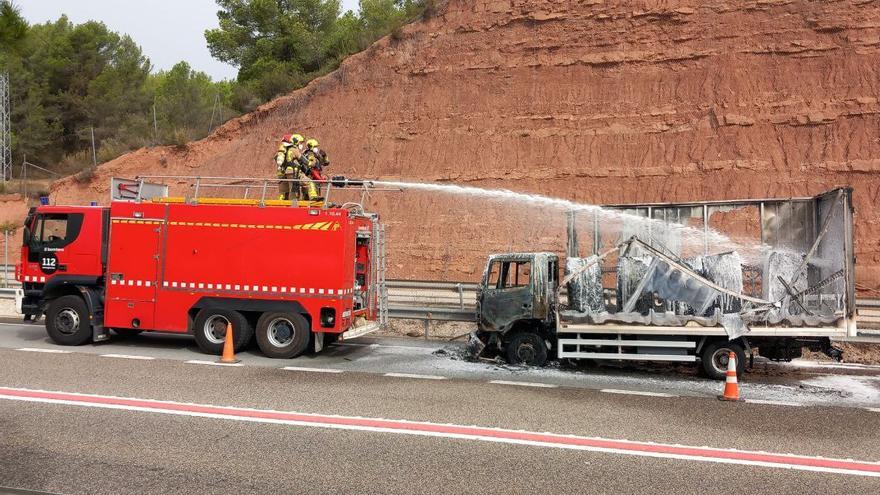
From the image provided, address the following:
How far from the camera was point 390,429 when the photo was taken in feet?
23.4

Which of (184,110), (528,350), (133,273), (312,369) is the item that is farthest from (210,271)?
(184,110)

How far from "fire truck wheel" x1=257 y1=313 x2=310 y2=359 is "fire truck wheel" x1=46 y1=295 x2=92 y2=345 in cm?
348

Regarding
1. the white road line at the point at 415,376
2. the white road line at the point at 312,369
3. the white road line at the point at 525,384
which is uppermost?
the white road line at the point at 312,369

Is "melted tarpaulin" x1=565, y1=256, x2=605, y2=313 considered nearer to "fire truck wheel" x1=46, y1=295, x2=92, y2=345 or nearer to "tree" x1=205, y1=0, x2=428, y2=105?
"fire truck wheel" x1=46, y1=295, x2=92, y2=345

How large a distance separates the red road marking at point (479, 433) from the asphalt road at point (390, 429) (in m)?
0.04

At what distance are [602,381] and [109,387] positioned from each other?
6.91 meters

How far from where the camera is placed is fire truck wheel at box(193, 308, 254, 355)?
1197 centimetres

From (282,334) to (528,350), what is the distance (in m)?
4.28

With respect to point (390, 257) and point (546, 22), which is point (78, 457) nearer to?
point (390, 257)

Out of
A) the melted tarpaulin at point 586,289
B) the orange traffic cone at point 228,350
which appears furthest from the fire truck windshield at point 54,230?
the melted tarpaulin at point 586,289

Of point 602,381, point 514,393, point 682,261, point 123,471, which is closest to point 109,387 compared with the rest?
point 123,471

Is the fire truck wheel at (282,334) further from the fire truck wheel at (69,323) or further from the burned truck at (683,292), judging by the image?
the fire truck wheel at (69,323)

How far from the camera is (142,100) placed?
162ft

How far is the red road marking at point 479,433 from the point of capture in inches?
244
